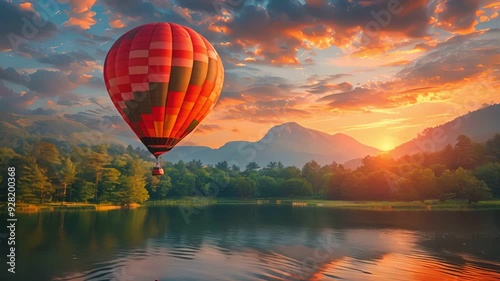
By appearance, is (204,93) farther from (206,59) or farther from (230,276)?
(230,276)

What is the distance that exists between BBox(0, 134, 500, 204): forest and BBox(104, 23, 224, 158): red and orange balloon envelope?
53324 millimetres

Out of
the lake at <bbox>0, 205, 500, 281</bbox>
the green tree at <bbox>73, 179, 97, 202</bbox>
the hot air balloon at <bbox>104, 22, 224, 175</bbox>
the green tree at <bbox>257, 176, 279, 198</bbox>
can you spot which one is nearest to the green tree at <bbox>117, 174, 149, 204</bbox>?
the green tree at <bbox>73, 179, 97, 202</bbox>

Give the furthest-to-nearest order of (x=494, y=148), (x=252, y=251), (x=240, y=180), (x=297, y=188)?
(x=240, y=180) < (x=297, y=188) < (x=494, y=148) < (x=252, y=251)

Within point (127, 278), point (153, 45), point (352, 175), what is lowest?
point (127, 278)

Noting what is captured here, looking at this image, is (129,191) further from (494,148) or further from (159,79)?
(494,148)

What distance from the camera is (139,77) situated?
98.8 feet

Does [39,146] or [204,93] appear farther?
[39,146]

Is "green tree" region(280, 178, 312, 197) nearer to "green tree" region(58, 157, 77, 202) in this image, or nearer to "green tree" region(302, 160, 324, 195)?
"green tree" region(302, 160, 324, 195)

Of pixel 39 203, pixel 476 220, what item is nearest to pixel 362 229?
pixel 476 220

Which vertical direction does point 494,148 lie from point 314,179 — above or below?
above

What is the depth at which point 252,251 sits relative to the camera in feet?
121

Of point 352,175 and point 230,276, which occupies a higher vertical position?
point 352,175

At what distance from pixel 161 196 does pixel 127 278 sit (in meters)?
98.0

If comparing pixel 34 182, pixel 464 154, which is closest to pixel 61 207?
pixel 34 182
